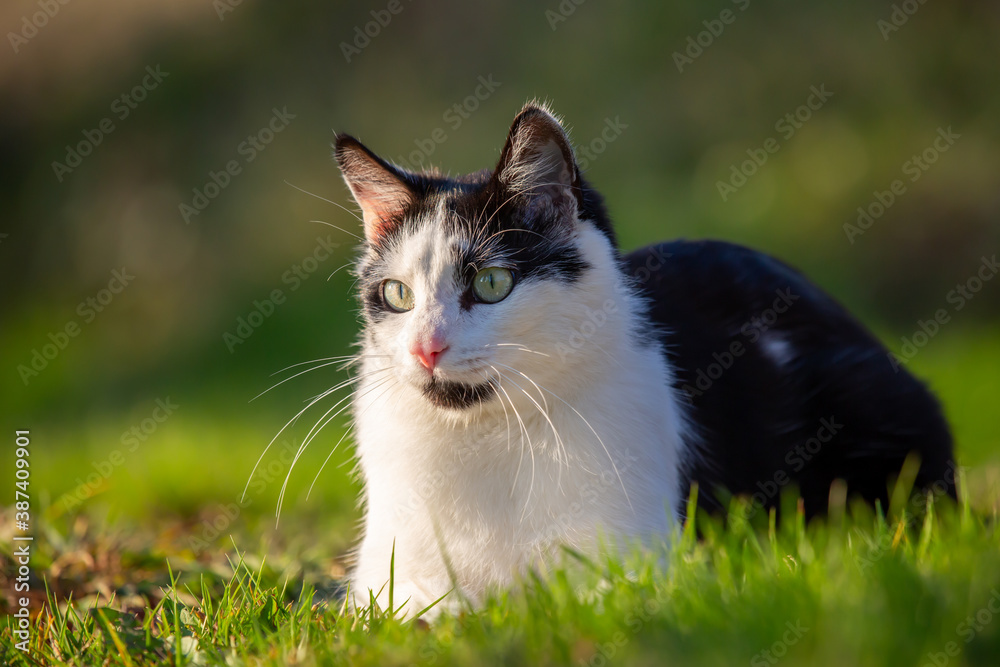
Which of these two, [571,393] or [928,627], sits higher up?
[571,393]

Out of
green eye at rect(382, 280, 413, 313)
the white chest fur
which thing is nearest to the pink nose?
the white chest fur

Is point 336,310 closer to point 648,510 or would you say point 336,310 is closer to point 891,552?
point 648,510

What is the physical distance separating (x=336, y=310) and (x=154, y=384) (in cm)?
162

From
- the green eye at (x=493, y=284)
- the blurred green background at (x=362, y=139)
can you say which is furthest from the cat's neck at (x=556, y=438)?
the blurred green background at (x=362, y=139)

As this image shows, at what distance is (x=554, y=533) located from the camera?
7.40ft

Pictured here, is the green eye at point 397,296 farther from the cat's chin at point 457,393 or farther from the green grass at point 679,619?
the green grass at point 679,619

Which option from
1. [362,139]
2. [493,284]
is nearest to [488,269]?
[493,284]

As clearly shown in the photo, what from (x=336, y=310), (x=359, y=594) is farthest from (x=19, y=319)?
(x=359, y=594)

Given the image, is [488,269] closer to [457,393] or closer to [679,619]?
[457,393]

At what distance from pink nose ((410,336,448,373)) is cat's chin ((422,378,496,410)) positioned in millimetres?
77

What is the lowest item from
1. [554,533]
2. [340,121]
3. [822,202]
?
[554,533]

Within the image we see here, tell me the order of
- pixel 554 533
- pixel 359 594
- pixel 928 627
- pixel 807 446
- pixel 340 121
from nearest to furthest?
pixel 928 627 → pixel 554 533 → pixel 359 594 → pixel 807 446 → pixel 340 121

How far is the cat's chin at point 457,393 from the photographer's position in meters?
2.27

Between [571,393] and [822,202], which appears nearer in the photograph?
[571,393]
